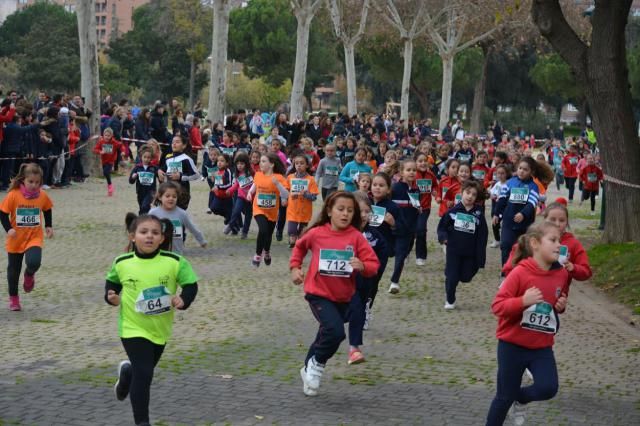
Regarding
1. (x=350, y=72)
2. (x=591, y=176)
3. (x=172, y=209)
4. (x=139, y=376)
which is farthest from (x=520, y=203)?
(x=350, y=72)

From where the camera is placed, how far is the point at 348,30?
60.8 m

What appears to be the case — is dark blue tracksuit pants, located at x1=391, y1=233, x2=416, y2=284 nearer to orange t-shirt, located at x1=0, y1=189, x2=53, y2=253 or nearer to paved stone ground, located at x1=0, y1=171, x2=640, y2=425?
paved stone ground, located at x1=0, y1=171, x2=640, y2=425

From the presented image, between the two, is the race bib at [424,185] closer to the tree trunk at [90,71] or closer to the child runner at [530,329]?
the child runner at [530,329]

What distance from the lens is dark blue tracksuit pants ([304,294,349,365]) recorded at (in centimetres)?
866

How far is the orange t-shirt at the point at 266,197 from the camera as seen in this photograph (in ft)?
54.9

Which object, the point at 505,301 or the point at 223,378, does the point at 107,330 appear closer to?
the point at 223,378

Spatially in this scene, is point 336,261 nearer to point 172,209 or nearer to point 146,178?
point 172,209

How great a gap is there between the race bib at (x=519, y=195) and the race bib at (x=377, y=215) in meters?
3.93

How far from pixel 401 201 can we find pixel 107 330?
482 centimetres

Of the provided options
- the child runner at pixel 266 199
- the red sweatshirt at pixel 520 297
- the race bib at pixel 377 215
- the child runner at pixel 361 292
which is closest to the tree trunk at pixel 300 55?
the child runner at pixel 266 199

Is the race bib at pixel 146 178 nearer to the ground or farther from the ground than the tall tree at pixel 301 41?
nearer to the ground

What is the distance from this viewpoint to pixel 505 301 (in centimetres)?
728

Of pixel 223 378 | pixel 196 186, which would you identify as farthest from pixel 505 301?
pixel 196 186

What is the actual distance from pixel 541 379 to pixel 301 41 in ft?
129
